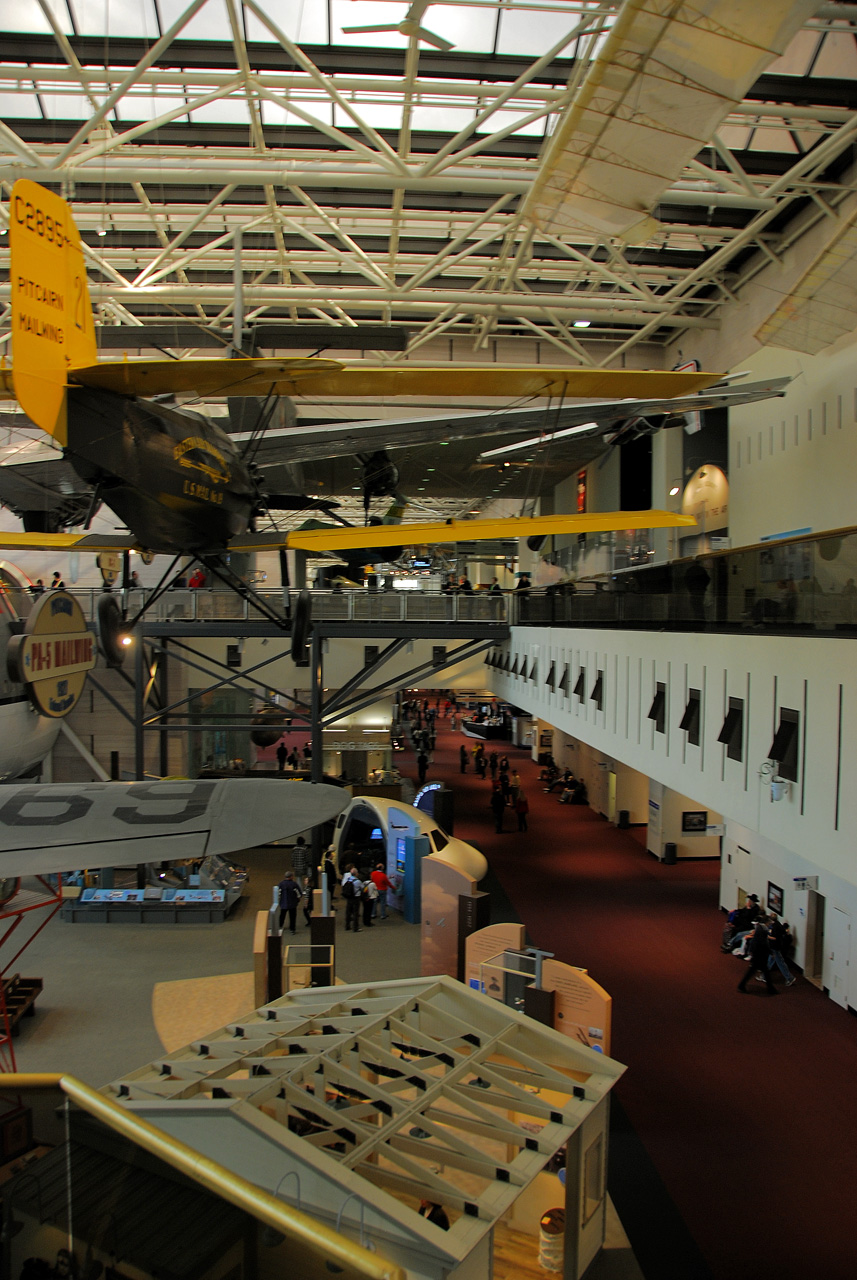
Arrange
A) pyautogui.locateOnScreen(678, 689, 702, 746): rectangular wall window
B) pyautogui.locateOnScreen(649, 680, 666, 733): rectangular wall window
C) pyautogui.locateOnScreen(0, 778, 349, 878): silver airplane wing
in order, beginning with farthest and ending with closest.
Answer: pyautogui.locateOnScreen(649, 680, 666, 733): rectangular wall window → pyautogui.locateOnScreen(678, 689, 702, 746): rectangular wall window → pyautogui.locateOnScreen(0, 778, 349, 878): silver airplane wing

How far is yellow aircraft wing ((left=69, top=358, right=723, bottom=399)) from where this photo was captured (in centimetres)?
566

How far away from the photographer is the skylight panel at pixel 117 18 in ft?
34.2

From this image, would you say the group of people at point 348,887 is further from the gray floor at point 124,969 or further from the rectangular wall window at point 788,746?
the rectangular wall window at point 788,746

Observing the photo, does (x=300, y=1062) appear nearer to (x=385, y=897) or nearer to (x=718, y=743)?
(x=718, y=743)

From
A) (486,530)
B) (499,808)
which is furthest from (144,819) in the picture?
(499,808)

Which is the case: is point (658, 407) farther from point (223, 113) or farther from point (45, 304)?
point (223, 113)

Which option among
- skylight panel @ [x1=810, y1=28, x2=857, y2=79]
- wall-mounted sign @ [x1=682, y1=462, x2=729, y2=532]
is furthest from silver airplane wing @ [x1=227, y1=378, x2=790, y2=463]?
wall-mounted sign @ [x1=682, y1=462, x2=729, y2=532]

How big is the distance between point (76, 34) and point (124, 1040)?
13.5m

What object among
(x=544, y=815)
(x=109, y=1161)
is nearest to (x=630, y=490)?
(x=544, y=815)

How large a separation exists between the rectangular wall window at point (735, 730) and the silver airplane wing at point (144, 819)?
12.2 ft

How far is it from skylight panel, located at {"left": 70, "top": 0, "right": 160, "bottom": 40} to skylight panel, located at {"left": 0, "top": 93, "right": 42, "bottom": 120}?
239 centimetres

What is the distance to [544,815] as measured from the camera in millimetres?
21672

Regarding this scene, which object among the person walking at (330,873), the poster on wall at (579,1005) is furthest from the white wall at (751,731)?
the person walking at (330,873)

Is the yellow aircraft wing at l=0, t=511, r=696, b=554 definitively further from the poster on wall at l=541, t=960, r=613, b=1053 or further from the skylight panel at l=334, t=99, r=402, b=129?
the skylight panel at l=334, t=99, r=402, b=129
